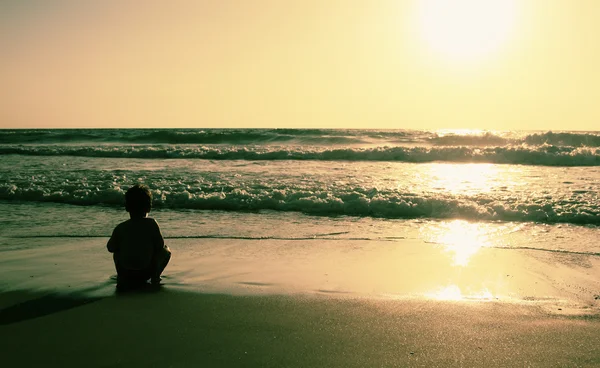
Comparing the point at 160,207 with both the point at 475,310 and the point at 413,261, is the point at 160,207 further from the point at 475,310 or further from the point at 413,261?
the point at 475,310

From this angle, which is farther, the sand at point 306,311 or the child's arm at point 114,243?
the child's arm at point 114,243

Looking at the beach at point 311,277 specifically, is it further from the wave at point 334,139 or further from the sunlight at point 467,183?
the wave at point 334,139

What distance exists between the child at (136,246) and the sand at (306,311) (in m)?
0.23

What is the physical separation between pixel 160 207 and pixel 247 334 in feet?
23.3

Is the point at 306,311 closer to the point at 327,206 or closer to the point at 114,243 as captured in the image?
the point at 114,243

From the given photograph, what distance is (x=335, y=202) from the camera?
9922 mm

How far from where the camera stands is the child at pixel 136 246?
4.49 meters

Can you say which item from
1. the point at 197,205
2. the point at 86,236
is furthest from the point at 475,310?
the point at 197,205

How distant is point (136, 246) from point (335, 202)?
19.1 feet

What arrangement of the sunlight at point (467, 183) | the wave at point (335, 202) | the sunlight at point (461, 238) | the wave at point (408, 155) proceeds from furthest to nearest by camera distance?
the wave at point (408, 155), the sunlight at point (467, 183), the wave at point (335, 202), the sunlight at point (461, 238)

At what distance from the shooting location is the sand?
3.11 metres

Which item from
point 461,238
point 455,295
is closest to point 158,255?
point 455,295

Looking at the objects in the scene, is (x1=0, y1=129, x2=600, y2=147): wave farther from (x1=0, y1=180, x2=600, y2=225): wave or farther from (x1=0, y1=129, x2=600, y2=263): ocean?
(x1=0, y1=180, x2=600, y2=225): wave

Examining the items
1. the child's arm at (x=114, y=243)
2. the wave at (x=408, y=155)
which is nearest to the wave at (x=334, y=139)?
the wave at (x=408, y=155)
